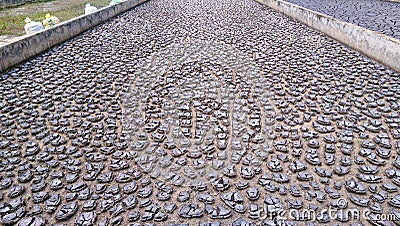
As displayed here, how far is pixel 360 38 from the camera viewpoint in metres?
4.95

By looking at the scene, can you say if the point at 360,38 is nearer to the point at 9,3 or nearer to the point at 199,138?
the point at 199,138

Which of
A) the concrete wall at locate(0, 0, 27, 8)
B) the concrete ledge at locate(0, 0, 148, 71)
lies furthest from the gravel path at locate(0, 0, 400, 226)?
the concrete wall at locate(0, 0, 27, 8)

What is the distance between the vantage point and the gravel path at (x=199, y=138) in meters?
2.07

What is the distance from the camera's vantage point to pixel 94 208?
207 centimetres

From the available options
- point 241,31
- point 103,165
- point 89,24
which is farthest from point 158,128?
point 89,24

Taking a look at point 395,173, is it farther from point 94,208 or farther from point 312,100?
point 94,208

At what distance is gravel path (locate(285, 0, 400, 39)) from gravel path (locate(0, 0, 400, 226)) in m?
1.30

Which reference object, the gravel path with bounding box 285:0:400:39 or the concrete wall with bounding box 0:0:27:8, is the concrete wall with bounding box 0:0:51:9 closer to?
the concrete wall with bounding box 0:0:27:8

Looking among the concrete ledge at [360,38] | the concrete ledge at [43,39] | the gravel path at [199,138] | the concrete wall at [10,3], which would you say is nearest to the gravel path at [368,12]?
the concrete ledge at [360,38]

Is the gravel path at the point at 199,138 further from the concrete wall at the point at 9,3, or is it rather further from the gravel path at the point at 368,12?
the concrete wall at the point at 9,3

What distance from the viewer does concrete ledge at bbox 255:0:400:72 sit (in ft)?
13.9

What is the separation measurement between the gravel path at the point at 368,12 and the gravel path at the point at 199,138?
1.30m

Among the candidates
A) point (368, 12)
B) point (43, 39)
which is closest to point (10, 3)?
point (43, 39)

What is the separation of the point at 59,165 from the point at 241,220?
5.30 feet
